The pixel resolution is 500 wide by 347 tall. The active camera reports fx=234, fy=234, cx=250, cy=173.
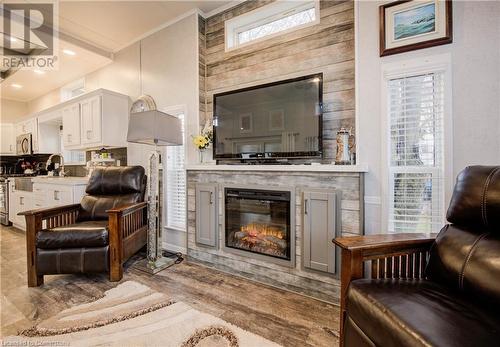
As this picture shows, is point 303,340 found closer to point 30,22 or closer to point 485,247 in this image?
point 485,247

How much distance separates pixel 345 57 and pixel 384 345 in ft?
6.92

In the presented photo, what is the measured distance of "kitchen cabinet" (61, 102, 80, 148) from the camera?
12.5 ft

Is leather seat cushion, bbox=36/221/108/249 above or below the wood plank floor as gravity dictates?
above

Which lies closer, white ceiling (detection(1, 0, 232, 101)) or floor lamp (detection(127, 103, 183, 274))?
floor lamp (detection(127, 103, 183, 274))

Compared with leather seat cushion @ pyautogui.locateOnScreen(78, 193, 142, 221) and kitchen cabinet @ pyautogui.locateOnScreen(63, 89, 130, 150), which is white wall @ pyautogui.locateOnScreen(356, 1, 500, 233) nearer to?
leather seat cushion @ pyautogui.locateOnScreen(78, 193, 142, 221)

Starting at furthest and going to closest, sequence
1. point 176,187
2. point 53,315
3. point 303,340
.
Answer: point 176,187, point 53,315, point 303,340

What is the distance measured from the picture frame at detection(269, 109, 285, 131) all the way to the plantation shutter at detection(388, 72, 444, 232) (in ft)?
2.93

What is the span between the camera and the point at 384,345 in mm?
918

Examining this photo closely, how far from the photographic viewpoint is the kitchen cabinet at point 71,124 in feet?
12.5

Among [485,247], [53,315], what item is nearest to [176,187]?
[53,315]

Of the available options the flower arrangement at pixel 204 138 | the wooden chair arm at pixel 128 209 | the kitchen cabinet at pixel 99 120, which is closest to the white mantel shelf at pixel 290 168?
the flower arrangement at pixel 204 138

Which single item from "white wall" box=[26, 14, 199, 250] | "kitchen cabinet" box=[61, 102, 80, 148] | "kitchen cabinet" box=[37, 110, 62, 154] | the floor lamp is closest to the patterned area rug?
the floor lamp

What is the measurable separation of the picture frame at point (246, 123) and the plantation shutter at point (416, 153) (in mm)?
1249

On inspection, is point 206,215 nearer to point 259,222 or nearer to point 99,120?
point 259,222
